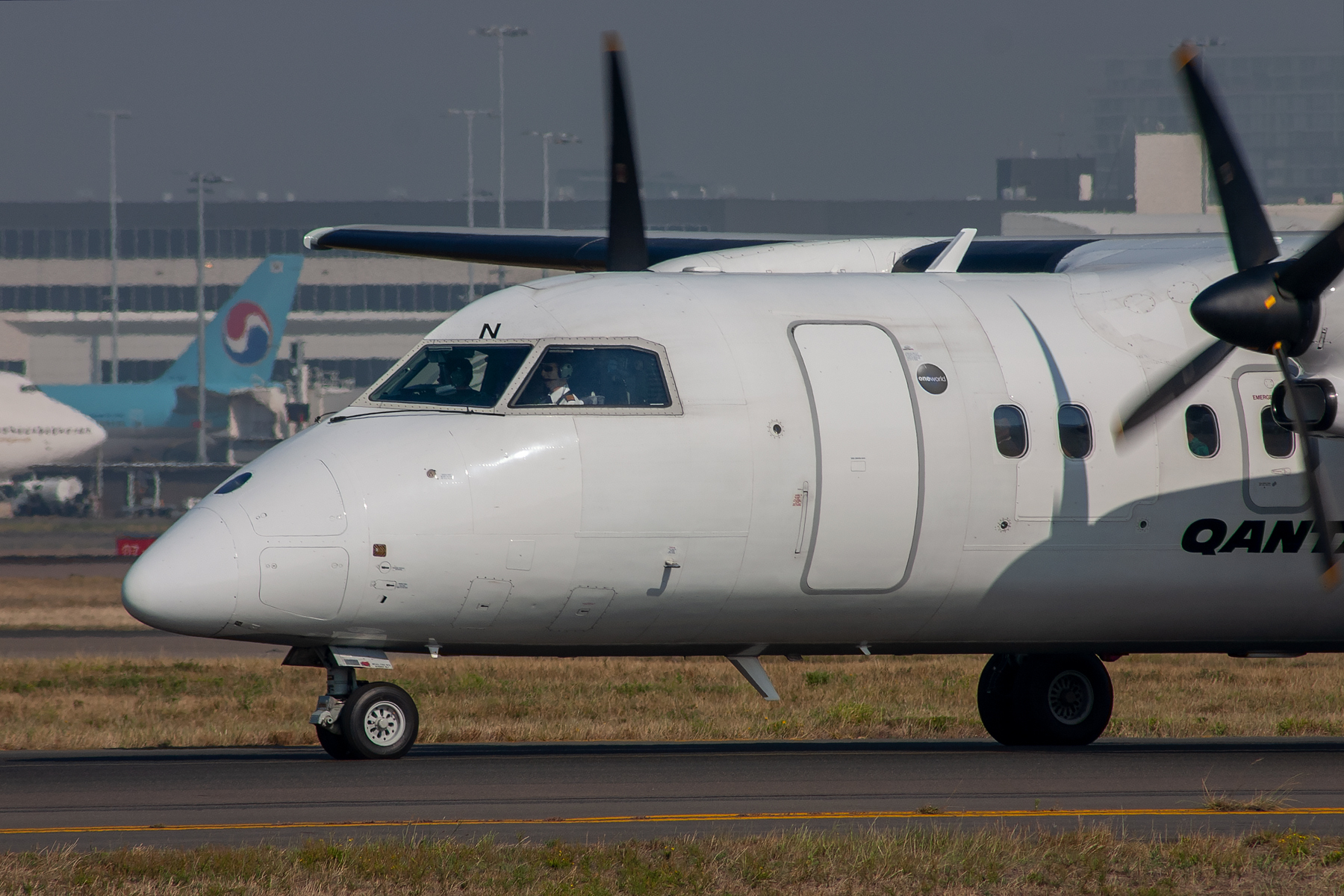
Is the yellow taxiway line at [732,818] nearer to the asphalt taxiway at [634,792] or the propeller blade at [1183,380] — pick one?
the asphalt taxiway at [634,792]

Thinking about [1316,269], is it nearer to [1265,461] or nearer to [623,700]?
[1265,461]

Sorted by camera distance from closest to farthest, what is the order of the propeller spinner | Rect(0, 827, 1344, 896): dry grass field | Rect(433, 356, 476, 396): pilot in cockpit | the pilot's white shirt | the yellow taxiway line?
Rect(0, 827, 1344, 896): dry grass field, the yellow taxiway line, the propeller spinner, the pilot's white shirt, Rect(433, 356, 476, 396): pilot in cockpit

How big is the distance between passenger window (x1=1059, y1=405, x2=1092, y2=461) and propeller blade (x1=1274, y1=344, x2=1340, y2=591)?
176 cm

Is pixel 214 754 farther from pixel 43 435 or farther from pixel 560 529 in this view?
pixel 43 435

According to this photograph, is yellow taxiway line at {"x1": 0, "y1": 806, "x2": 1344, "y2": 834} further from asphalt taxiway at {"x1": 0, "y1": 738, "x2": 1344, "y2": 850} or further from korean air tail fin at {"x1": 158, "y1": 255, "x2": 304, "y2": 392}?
korean air tail fin at {"x1": 158, "y1": 255, "x2": 304, "y2": 392}

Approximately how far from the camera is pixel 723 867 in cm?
973

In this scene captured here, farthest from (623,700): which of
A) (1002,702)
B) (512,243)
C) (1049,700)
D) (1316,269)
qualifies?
(1316,269)

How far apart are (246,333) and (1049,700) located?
90283 millimetres

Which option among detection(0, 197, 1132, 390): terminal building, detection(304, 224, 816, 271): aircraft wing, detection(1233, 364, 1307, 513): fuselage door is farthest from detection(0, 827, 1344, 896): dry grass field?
detection(0, 197, 1132, 390): terminal building

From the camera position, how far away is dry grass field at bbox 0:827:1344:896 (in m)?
9.24

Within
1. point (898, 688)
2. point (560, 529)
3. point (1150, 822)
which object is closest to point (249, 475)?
point (560, 529)

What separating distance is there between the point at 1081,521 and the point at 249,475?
Answer: 7.34m

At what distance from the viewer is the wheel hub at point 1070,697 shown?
16.6 m

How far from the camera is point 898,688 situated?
24938mm
